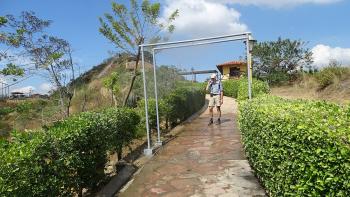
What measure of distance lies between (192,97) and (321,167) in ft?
45.9

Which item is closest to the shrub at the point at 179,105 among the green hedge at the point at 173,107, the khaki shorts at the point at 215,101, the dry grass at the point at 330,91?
the green hedge at the point at 173,107

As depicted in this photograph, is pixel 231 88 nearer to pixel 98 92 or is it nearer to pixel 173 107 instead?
pixel 98 92

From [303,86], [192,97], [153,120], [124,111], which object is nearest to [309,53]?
[303,86]

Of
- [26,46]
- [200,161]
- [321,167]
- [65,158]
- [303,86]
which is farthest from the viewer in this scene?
[303,86]

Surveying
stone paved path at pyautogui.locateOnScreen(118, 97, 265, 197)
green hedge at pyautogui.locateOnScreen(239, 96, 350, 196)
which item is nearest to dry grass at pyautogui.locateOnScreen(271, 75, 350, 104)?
stone paved path at pyautogui.locateOnScreen(118, 97, 265, 197)

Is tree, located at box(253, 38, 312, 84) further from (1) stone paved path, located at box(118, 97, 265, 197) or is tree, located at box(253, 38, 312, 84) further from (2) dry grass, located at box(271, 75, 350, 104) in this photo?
(1) stone paved path, located at box(118, 97, 265, 197)

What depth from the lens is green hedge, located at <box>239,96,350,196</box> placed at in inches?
112

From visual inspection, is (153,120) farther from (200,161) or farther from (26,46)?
(26,46)

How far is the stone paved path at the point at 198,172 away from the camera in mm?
5980

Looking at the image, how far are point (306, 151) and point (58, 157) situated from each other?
2926 millimetres

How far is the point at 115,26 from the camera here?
506 inches

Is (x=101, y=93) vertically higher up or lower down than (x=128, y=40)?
lower down

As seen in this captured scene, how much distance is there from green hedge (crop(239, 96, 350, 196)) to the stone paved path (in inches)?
48.7

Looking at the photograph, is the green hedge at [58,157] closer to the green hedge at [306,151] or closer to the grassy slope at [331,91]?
→ the green hedge at [306,151]
